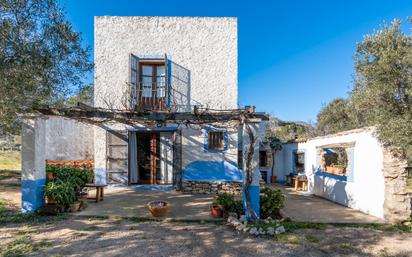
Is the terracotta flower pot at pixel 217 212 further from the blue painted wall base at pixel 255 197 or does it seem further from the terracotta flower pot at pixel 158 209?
the terracotta flower pot at pixel 158 209

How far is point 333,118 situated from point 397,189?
13397 mm

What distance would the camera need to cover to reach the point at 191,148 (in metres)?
11.1

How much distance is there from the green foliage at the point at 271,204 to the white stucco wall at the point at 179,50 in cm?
493

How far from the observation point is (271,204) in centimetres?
718

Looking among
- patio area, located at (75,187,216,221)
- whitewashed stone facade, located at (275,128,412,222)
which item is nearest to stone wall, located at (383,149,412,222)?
whitewashed stone facade, located at (275,128,412,222)

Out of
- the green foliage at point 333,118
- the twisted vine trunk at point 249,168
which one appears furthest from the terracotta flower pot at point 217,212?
the green foliage at point 333,118

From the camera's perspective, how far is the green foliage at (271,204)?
7148 mm

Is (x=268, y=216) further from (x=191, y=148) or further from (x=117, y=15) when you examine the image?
(x=117, y=15)

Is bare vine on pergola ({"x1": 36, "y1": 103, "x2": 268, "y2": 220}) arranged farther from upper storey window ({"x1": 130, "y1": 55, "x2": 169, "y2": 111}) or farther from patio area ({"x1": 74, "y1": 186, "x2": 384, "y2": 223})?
upper storey window ({"x1": 130, "y1": 55, "x2": 169, "y2": 111})

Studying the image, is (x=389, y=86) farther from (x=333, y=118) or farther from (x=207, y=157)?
(x=333, y=118)

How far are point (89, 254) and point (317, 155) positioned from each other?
32.4ft

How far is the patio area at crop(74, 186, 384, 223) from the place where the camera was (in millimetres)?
7316

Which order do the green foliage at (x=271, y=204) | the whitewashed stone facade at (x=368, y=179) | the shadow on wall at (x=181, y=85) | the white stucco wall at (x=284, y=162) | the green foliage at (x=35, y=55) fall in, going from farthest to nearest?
the white stucco wall at (x=284, y=162)
the shadow on wall at (x=181, y=85)
the green foliage at (x=271, y=204)
the whitewashed stone facade at (x=368, y=179)
the green foliage at (x=35, y=55)

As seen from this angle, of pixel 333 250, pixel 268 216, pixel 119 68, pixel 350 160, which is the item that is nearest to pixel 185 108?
pixel 119 68
